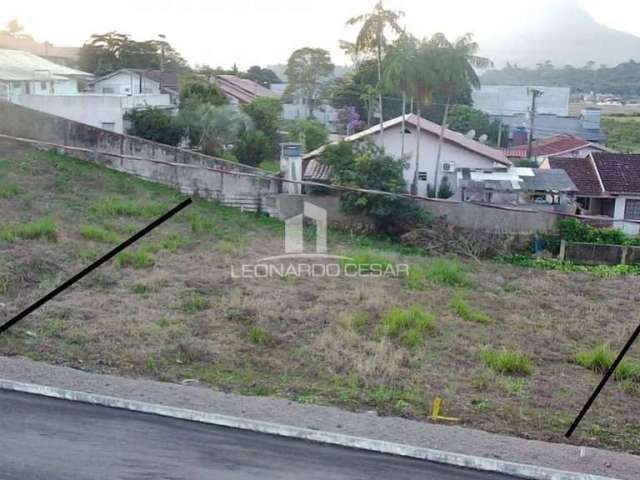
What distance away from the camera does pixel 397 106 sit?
34.4m

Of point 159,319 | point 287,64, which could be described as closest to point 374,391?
point 159,319

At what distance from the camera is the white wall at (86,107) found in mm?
19828

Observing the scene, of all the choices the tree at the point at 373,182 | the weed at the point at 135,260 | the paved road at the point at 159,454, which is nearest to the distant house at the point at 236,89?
the tree at the point at 373,182

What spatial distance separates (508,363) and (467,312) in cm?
217

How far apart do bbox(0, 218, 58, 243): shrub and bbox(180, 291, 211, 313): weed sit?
11.7 ft

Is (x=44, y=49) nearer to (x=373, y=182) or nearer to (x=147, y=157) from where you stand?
(x=147, y=157)

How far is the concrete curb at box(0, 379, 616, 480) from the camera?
4684mm

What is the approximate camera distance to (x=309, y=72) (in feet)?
125

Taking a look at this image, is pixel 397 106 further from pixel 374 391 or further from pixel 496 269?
pixel 374 391

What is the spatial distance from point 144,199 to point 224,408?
9792 mm

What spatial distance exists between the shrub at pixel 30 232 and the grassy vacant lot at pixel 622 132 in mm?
34302

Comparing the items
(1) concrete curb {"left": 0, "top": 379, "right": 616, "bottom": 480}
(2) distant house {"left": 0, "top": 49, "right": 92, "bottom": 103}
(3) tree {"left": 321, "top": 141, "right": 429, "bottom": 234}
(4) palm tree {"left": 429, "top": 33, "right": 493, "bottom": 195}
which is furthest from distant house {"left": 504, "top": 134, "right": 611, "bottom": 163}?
(1) concrete curb {"left": 0, "top": 379, "right": 616, "bottom": 480}

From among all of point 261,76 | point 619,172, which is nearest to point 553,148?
point 619,172

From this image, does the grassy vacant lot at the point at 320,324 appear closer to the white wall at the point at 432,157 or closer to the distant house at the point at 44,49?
the white wall at the point at 432,157
